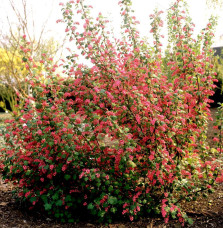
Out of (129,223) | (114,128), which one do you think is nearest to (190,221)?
(129,223)

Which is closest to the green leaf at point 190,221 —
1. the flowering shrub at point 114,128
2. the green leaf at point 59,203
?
the flowering shrub at point 114,128

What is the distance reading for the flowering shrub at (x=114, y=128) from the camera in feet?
8.48

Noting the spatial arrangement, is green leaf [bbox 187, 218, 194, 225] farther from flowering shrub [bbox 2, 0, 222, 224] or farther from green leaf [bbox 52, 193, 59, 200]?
green leaf [bbox 52, 193, 59, 200]

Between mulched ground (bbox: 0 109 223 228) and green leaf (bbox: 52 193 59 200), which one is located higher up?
green leaf (bbox: 52 193 59 200)

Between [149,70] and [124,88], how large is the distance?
43 cm

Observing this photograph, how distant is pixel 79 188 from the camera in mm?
2957

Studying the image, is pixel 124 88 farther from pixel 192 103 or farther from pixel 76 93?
pixel 192 103

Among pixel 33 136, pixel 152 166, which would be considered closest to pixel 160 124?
pixel 152 166

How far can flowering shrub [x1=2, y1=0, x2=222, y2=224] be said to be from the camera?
2.59 m

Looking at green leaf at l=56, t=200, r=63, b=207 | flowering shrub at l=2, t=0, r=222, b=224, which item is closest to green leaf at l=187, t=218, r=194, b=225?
flowering shrub at l=2, t=0, r=222, b=224

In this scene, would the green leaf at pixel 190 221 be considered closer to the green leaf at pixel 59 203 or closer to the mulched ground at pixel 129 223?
the mulched ground at pixel 129 223

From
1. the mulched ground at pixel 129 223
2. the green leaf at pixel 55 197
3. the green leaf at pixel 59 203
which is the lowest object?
the mulched ground at pixel 129 223

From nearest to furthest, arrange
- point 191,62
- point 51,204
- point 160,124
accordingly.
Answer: point 160,124 < point 51,204 < point 191,62

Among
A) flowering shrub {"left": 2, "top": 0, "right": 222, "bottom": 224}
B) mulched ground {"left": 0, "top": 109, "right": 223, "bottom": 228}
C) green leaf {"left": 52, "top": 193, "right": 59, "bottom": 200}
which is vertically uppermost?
flowering shrub {"left": 2, "top": 0, "right": 222, "bottom": 224}
